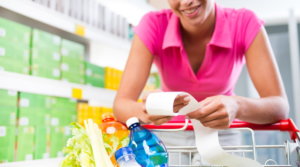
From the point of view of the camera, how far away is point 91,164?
1.11 metres

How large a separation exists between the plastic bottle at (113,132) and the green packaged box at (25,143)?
42.1 inches

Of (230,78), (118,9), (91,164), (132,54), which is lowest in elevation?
(91,164)

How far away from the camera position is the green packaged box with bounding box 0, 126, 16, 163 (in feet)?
6.73

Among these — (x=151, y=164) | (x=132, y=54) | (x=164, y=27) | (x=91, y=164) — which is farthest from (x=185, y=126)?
(x=164, y=27)

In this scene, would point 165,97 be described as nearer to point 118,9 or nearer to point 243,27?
point 243,27

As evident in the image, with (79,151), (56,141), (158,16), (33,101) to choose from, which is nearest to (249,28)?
(158,16)

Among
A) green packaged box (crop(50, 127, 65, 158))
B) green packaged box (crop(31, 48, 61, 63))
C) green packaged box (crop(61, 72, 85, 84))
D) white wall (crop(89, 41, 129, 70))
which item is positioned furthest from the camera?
white wall (crop(89, 41, 129, 70))

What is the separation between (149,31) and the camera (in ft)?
5.26

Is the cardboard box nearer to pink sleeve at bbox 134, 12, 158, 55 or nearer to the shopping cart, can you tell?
pink sleeve at bbox 134, 12, 158, 55

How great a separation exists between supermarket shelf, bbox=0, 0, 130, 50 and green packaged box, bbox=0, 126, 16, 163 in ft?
2.36

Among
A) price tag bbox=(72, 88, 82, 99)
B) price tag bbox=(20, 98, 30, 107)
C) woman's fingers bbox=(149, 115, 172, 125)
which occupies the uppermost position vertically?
price tag bbox=(72, 88, 82, 99)

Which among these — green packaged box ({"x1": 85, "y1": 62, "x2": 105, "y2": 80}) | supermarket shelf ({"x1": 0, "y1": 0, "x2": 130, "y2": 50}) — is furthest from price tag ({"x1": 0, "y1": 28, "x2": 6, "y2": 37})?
green packaged box ({"x1": 85, "y1": 62, "x2": 105, "y2": 80})

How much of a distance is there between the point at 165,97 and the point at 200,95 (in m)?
0.64

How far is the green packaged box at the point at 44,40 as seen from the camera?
2320mm
